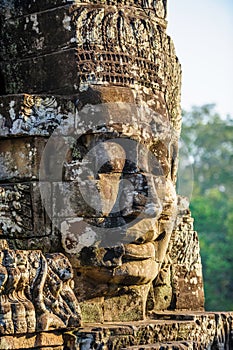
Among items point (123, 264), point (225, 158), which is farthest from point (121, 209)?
point (225, 158)

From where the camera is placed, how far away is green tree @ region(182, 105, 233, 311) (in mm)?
28344

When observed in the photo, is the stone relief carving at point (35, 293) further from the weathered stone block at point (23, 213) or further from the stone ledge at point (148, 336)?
the weathered stone block at point (23, 213)

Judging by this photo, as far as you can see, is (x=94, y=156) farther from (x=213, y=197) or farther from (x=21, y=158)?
(x=213, y=197)

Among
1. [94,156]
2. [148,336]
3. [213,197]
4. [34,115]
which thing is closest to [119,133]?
[94,156]

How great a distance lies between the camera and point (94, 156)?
30.9 feet

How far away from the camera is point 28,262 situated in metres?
8.34

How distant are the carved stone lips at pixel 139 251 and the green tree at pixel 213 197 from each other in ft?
59.7

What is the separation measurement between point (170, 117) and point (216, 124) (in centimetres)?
3897

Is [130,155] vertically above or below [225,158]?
below

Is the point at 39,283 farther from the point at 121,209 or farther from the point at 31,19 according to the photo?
the point at 31,19

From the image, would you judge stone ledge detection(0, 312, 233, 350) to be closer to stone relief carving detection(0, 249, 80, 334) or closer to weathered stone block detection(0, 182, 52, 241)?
stone relief carving detection(0, 249, 80, 334)

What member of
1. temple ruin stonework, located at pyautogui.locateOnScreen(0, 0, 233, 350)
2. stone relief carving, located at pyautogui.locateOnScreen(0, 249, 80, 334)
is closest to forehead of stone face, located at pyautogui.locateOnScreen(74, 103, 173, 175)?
temple ruin stonework, located at pyautogui.locateOnScreen(0, 0, 233, 350)

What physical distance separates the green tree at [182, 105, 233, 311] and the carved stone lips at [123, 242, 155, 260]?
1820 centimetres

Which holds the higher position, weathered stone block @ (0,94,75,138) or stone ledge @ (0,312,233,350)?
weathered stone block @ (0,94,75,138)
